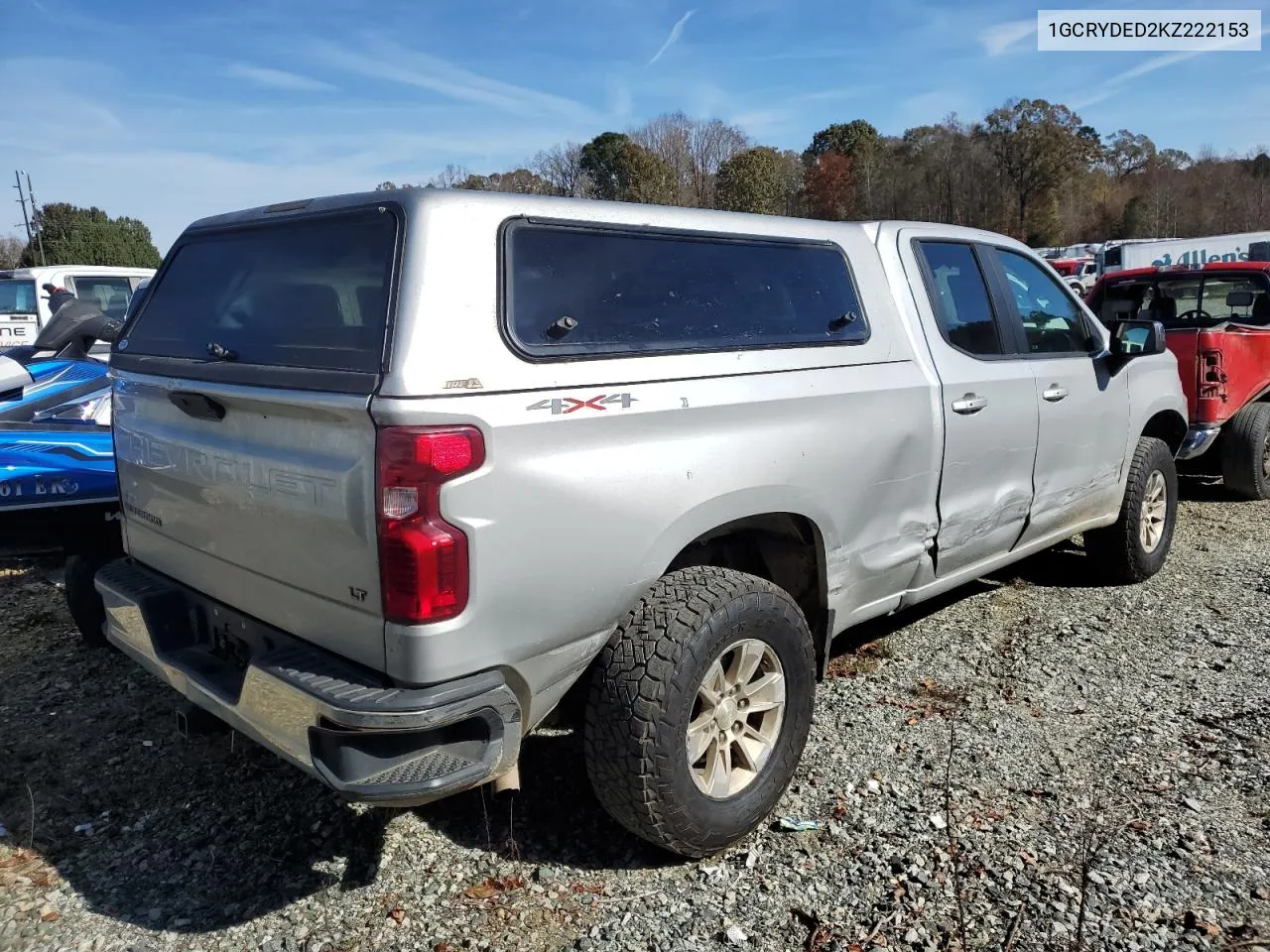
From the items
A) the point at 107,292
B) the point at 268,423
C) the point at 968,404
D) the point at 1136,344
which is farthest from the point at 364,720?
the point at 107,292

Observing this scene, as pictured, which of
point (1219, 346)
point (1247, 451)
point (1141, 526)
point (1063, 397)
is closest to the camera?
point (1063, 397)

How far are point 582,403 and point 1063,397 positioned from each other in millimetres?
2822

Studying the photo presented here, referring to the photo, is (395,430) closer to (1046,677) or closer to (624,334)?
(624,334)

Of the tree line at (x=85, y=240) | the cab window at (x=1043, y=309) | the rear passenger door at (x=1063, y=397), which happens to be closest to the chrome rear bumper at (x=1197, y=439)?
the rear passenger door at (x=1063, y=397)

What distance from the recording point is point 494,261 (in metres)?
2.32

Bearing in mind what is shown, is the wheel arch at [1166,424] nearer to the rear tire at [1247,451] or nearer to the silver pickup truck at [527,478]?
the rear tire at [1247,451]

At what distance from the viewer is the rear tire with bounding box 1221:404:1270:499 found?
691 cm

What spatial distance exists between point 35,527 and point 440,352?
400cm

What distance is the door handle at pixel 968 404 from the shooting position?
3.57m

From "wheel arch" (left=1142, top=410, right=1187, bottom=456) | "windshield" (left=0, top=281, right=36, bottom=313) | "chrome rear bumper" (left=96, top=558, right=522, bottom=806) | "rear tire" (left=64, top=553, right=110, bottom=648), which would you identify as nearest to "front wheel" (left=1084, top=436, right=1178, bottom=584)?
"wheel arch" (left=1142, top=410, right=1187, bottom=456)

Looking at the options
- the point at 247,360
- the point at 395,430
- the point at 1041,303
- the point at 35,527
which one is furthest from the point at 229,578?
the point at 1041,303

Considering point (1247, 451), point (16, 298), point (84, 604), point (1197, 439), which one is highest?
point (16, 298)

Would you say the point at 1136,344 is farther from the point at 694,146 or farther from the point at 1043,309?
the point at 694,146

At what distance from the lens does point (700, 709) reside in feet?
8.93
